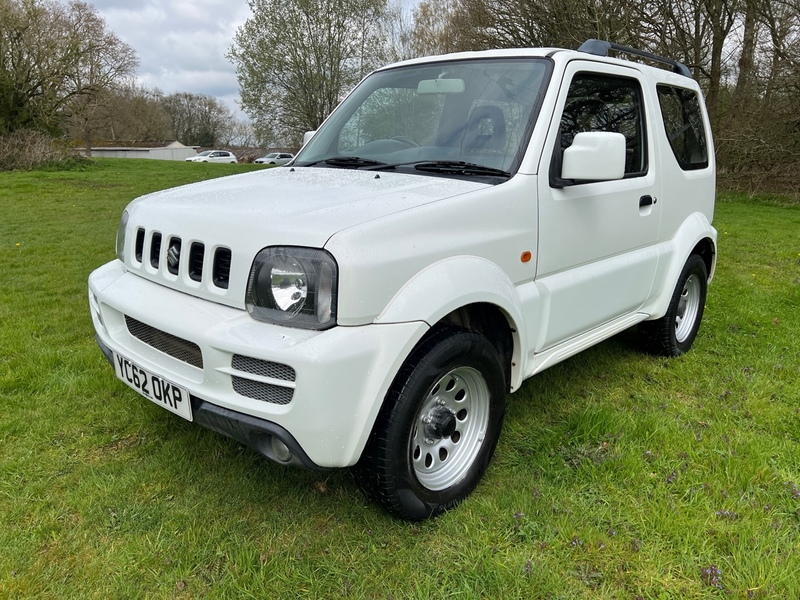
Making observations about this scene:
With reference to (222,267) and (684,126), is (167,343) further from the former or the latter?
(684,126)

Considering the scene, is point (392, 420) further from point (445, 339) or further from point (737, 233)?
point (737, 233)

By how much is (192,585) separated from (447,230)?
63.4 inches

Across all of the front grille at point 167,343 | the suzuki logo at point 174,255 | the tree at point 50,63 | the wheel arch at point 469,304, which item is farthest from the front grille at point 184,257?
the tree at point 50,63

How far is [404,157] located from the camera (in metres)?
2.90

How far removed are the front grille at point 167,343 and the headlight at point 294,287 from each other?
29 cm

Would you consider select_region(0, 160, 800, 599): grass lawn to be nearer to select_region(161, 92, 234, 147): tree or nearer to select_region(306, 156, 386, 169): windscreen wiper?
select_region(306, 156, 386, 169): windscreen wiper

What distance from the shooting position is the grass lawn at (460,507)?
2096 mm

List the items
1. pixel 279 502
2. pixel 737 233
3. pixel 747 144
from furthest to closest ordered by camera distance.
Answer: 1. pixel 747 144
2. pixel 737 233
3. pixel 279 502

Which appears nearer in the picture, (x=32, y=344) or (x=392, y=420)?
(x=392, y=420)

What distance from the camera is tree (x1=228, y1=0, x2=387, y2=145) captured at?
84.4ft

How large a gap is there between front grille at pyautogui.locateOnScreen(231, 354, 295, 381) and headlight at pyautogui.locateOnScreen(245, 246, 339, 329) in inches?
5.8

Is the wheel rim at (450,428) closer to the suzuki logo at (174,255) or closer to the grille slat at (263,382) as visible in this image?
the grille slat at (263,382)

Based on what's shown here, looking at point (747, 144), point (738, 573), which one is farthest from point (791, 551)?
point (747, 144)

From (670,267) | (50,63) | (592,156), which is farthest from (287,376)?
(50,63)
